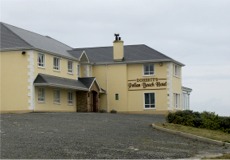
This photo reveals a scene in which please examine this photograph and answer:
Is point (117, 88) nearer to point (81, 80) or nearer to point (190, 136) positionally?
point (81, 80)

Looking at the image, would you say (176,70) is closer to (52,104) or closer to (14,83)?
(52,104)

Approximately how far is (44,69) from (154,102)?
1298cm

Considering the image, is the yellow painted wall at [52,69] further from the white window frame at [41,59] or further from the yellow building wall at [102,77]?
the yellow building wall at [102,77]

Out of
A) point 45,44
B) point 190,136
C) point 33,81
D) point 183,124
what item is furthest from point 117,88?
point 190,136

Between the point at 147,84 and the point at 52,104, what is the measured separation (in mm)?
11348

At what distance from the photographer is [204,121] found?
29.4 meters

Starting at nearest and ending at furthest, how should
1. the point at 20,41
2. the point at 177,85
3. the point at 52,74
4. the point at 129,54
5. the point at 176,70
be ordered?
the point at 20,41 < the point at 52,74 < the point at 177,85 < the point at 176,70 < the point at 129,54

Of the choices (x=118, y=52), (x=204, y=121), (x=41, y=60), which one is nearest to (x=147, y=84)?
(x=118, y=52)

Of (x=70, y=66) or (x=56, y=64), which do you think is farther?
(x=70, y=66)

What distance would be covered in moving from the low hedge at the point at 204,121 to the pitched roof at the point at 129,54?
18794 millimetres

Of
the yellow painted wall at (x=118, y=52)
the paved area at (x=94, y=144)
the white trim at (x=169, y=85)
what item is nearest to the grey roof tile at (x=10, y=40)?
the yellow painted wall at (x=118, y=52)

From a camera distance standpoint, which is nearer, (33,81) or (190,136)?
(190,136)

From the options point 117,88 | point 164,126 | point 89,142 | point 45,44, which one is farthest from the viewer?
point 117,88

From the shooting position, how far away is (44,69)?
40875 millimetres
